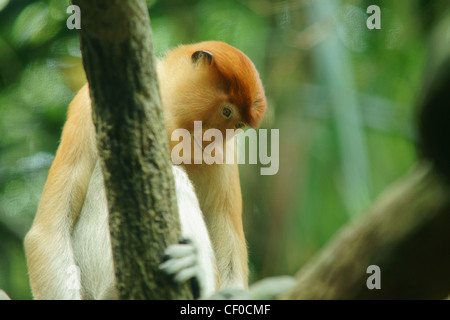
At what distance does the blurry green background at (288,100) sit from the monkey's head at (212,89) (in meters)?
0.42

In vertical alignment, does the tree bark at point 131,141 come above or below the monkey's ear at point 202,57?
below

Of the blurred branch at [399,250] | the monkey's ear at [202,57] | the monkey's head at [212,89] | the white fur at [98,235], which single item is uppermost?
the monkey's ear at [202,57]

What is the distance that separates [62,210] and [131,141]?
716 millimetres

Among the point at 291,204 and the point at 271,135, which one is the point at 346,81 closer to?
the point at 271,135


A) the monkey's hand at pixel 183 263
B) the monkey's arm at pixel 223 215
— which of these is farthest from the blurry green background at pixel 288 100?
the monkey's hand at pixel 183 263

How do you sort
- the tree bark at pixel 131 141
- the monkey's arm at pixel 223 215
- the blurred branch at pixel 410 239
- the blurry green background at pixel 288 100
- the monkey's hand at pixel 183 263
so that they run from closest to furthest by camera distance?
the blurred branch at pixel 410 239 → the tree bark at pixel 131 141 → the monkey's hand at pixel 183 263 → the monkey's arm at pixel 223 215 → the blurry green background at pixel 288 100

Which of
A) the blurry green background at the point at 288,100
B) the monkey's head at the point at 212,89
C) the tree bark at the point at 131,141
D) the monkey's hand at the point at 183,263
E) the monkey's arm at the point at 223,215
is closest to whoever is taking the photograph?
the tree bark at the point at 131,141

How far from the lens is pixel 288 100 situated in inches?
103

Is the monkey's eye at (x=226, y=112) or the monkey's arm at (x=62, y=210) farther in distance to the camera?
the monkey's eye at (x=226, y=112)

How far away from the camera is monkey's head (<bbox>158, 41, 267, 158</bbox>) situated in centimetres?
175

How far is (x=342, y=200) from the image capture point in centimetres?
237

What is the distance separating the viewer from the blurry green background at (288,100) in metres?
2.31

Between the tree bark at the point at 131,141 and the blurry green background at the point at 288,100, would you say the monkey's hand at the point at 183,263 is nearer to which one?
the tree bark at the point at 131,141
